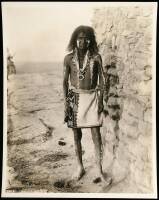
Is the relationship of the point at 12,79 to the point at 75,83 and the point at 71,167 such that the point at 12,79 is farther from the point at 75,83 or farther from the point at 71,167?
the point at 71,167

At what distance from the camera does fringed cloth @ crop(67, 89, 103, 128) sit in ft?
3.42

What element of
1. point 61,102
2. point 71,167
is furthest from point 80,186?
point 61,102

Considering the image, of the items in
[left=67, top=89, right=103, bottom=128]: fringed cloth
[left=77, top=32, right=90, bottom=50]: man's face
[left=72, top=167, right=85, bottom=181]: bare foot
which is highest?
[left=77, top=32, right=90, bottom=50]: man's face

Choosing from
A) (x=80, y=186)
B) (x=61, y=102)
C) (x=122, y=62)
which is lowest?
(x=80, y=186)

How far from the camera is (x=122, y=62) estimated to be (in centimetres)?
104

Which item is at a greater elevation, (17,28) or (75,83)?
(17,28)

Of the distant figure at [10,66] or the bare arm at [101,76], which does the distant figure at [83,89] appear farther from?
the distant figure at [10,66]

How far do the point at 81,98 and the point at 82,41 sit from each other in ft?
0.49

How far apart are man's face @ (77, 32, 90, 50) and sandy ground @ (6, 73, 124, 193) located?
0.10 m

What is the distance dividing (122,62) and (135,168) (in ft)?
0.92

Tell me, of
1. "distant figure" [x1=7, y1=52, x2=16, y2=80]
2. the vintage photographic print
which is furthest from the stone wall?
"distant figure" [x1=7, y1=52, x2=16, y2=80]

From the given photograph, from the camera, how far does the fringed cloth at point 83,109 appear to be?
1.04 meters

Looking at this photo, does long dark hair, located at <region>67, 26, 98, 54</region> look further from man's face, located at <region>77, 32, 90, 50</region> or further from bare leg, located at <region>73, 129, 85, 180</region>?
bare leg, located at <region>73, 129, 85, 180</region>

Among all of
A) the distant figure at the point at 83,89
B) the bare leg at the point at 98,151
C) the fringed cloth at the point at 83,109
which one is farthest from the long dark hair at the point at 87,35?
the bare leg at the point at 98,151
